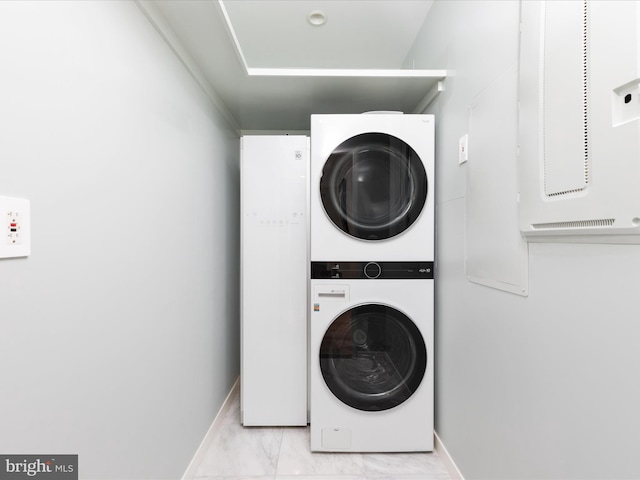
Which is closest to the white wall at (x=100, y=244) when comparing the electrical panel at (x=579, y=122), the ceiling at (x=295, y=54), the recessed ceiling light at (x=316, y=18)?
the ceiling at (x=295, y=54)

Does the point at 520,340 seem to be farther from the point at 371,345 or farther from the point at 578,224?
the point at 371,345

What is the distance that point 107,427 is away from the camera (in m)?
0.96

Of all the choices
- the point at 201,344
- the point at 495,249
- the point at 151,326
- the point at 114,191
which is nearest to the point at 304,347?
the point at 201,344

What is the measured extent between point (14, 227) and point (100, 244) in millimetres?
279

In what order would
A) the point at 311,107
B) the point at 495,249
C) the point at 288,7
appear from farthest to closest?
1. the point at 311,107
2. the point at 288,7
3. the point at 495,249

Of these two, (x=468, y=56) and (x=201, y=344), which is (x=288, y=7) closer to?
(x=468, y=56)

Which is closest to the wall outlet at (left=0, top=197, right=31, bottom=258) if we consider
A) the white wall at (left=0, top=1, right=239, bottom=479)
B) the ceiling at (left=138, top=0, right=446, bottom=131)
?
the white wall at (left=0, top=1, right=239, bottom=479)

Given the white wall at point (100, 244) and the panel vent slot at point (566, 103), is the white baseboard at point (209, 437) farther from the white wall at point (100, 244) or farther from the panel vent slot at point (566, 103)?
the panel vent slot at point (566, 103)

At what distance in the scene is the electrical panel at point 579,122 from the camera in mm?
670

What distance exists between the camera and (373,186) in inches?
67.8

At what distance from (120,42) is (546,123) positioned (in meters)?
1.41

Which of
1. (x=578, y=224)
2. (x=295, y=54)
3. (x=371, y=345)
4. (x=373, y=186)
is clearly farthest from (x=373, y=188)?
(x=295, y=54)

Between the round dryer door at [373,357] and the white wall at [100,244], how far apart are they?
0.78 metres

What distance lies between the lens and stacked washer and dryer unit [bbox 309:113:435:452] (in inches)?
67.1
